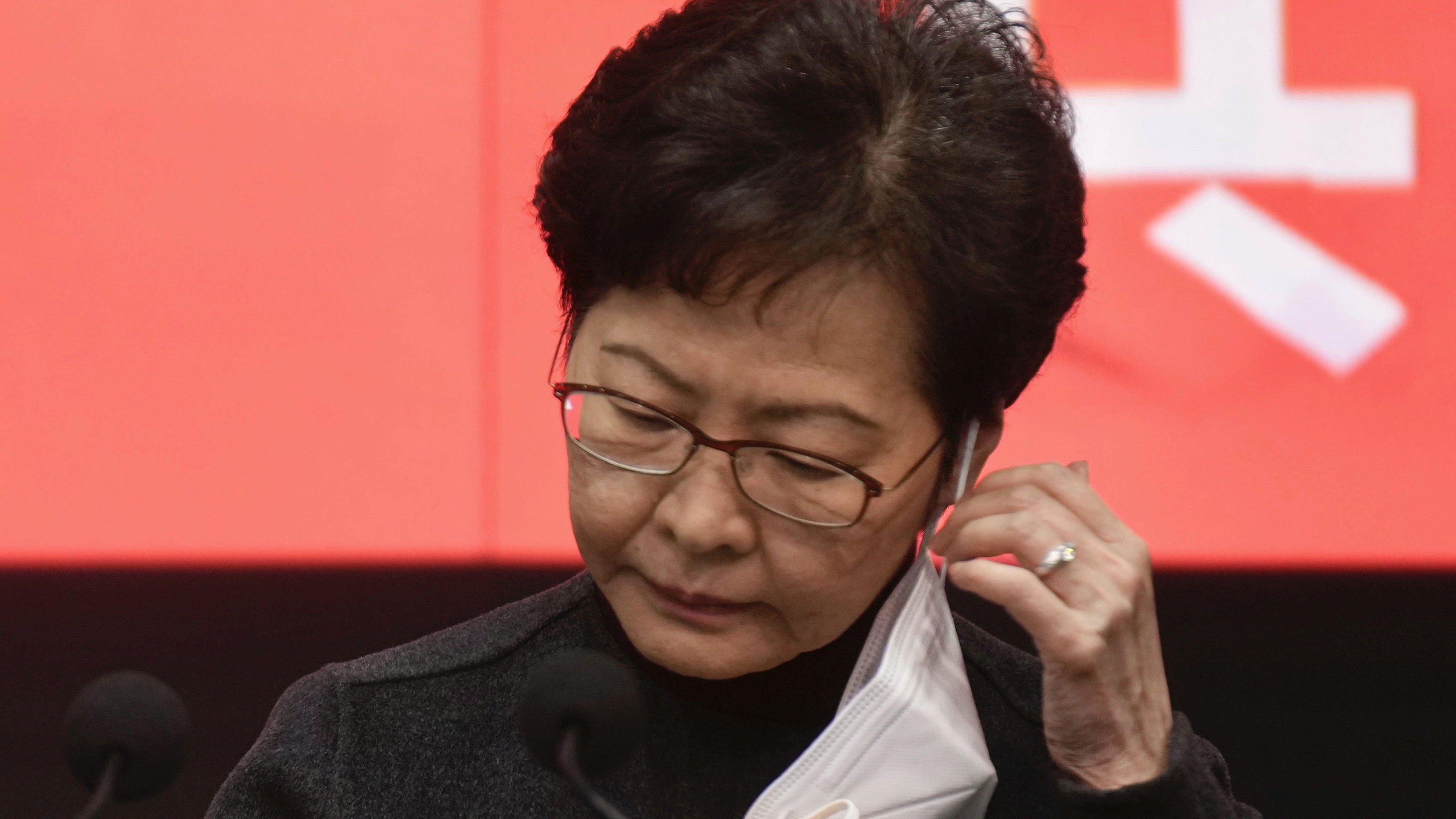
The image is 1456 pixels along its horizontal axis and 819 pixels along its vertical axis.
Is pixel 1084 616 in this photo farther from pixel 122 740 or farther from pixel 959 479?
pixel 122 740

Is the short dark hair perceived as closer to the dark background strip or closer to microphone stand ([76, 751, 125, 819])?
microphone stand ([76, 751, 125, 819])

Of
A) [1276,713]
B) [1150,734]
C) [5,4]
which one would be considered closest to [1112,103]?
[1276,713]

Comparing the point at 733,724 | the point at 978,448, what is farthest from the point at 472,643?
the point at 978,448

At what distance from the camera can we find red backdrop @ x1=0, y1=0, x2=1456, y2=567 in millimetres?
1636

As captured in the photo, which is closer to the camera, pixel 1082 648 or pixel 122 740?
pixel 122 740

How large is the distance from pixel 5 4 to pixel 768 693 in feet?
4.28

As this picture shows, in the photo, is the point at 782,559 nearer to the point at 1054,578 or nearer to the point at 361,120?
the point at 1054,578

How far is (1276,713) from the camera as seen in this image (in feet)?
6.07

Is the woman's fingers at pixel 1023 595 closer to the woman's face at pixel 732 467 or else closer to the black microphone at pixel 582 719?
the woman's face at pixel 732 467

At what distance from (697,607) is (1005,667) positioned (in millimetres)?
387

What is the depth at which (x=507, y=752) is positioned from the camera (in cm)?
106

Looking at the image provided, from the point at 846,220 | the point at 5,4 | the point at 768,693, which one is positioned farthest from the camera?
Answer: the point at 5,4

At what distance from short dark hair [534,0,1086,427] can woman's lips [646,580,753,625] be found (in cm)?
21

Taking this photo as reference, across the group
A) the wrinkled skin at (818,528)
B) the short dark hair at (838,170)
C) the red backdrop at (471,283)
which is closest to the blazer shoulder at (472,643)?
the wrinkled skin at (818,528)
